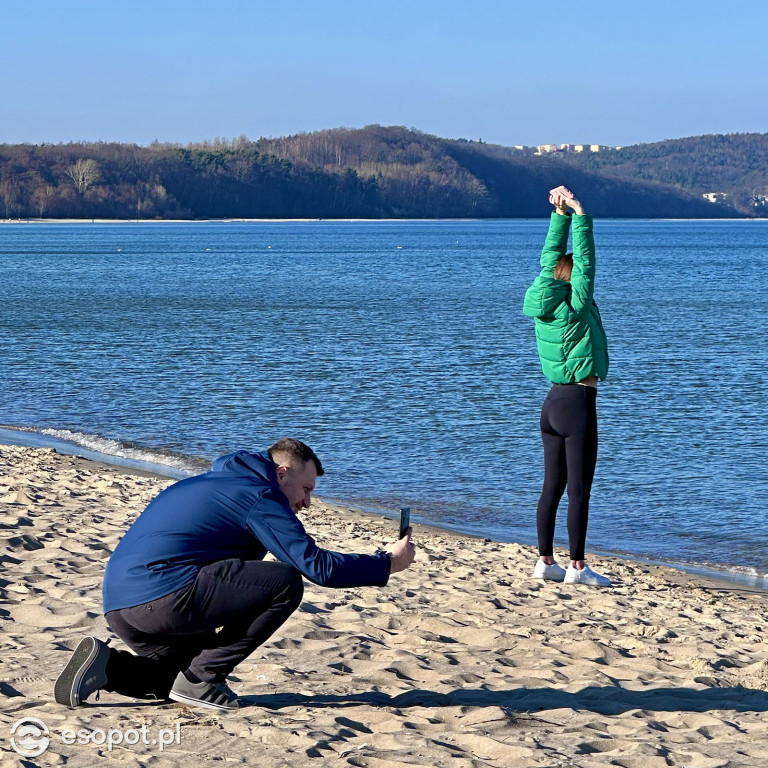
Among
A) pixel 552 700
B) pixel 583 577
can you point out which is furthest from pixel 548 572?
pixel 552 700

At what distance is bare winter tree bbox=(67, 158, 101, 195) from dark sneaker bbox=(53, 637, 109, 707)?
180m

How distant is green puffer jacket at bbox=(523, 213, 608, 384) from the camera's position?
20.1ft

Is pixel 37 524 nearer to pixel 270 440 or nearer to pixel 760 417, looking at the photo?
pixel 270 440

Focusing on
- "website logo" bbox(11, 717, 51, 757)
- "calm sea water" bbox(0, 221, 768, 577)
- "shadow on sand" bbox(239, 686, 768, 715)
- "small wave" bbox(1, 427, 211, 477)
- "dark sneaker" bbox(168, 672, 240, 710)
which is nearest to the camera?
"website logo" bbox(11, 717, 51, 757)

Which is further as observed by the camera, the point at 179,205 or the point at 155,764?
the point at 179,205

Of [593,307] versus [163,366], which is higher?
[593,307]

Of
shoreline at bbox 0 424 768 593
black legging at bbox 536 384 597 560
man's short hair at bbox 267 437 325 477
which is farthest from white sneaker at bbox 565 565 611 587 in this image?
man's short hair at bbox 267 437 325 477

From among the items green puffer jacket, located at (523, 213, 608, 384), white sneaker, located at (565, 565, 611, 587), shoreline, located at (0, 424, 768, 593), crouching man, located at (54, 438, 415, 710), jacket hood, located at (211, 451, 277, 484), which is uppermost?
green puffer jacket, located at (523, 213, 608, 384)

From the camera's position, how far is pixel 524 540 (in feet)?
30.6

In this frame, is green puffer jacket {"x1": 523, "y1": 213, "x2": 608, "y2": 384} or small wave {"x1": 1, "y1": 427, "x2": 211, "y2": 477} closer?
green puffer jacket {"x1": 523, "y1": 213, "x2": 608, "y2": 384}

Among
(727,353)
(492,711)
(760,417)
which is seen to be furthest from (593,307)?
(727,353)

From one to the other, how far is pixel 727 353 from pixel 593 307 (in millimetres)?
19068

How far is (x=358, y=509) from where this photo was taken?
10.3m

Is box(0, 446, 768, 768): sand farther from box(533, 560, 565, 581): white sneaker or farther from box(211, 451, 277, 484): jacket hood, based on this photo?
box(211, 451, 277, 484): jacket hood
